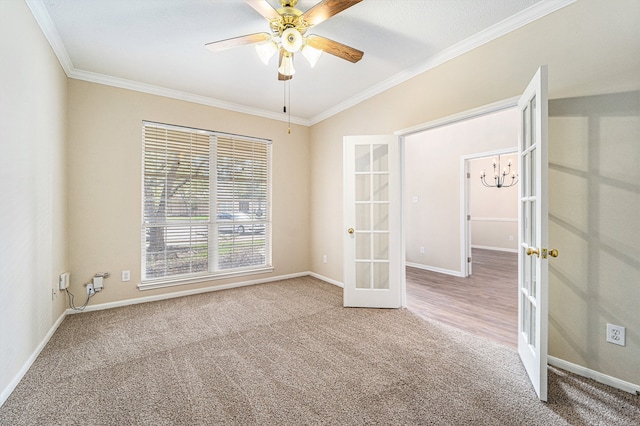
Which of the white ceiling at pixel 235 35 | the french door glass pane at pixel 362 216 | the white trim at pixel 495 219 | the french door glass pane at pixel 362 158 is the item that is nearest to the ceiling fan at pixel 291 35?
the white ceiling at pixel 235 35

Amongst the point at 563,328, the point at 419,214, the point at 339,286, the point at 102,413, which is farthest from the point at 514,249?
the point at 102,413

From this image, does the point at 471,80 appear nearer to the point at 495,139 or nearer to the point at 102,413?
the point at 495,139

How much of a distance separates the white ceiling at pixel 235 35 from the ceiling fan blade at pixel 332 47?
0.25 metres

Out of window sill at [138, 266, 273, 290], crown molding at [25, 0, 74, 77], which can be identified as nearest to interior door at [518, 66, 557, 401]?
window sill at [138, 266, 273, 290]

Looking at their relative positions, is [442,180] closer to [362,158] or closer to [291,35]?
[362,158]

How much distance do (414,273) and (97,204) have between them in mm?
4819

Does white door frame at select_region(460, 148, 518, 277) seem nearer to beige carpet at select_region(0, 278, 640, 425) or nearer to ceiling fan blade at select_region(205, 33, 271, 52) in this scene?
beige carpet at select_region(0, 278, 640, 425)

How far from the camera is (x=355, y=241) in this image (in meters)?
3.32

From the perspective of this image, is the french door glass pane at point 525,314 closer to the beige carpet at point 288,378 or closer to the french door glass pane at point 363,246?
the beige carpet at point 288,378

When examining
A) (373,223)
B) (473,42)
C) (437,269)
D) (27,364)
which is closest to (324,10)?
(473,42)

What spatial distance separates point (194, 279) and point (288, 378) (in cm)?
243

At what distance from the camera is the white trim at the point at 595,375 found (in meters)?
1.73

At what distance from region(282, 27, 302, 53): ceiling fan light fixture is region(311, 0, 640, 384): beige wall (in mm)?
1616

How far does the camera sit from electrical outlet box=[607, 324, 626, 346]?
1771mm
